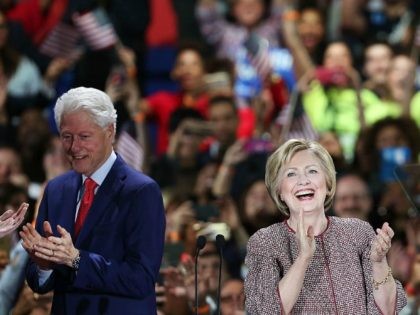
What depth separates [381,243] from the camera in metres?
5.41

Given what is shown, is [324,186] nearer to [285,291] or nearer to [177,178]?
[285,291]

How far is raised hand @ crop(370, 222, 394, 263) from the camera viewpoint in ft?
17.7

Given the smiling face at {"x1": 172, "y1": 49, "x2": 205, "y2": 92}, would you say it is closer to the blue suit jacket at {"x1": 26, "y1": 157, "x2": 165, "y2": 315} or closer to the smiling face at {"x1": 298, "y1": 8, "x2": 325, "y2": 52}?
the smiling face at {"x1": 298, "y1": 8, "x2": 325, "y2": 52}

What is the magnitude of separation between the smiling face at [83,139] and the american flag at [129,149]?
14.8 ft

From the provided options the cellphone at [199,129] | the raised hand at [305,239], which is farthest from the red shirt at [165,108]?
the raised hand at [305,239]

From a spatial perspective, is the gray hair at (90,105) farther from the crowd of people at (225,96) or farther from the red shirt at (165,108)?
the red shirt at (165,108)

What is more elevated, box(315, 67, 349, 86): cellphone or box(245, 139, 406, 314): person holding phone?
box(315, 67, 349, 86): cellphone

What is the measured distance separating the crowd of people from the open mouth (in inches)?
111

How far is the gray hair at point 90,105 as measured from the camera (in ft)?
18.7

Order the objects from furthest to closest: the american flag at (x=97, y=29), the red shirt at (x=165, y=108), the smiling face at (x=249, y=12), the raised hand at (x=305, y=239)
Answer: the smiling face at (x=249, y=12) → the american flag at (x=97, y=29) → the red shirt at (x=165, y=108) → the raised hand at (x=305, y=239)

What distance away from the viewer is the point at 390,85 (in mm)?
11609

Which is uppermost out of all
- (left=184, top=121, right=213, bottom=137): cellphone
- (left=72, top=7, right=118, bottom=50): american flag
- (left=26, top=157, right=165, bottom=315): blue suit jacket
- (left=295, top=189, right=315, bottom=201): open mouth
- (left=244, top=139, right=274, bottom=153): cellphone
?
(left=72, top=7, right=118, bottom=50): american flag

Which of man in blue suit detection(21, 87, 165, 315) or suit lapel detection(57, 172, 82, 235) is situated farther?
suit lapel detection(57, 172, 82, 235)

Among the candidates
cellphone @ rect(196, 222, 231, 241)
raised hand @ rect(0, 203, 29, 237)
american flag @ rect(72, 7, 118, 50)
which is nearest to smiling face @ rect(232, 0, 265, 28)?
american flag @ rect(72, 7, 118, 50)
